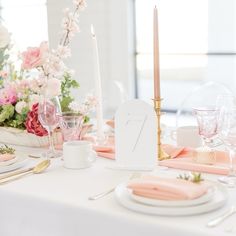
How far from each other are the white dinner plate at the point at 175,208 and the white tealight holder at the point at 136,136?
0.95ft

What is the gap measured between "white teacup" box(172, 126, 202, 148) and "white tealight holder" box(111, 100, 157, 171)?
0.26m

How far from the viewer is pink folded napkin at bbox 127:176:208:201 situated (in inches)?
42.8

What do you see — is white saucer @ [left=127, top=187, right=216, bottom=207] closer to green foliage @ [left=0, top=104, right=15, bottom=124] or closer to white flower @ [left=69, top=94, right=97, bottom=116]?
white flower @ [left=69, top=94, right=97, bottom=116]

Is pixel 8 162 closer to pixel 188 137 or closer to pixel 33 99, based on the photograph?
pixel 33 99

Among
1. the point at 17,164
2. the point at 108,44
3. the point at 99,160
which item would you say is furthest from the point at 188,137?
the point at 108,44

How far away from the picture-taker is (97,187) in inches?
51.6

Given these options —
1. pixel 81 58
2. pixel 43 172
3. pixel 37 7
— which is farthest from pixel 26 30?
pixel 43 172

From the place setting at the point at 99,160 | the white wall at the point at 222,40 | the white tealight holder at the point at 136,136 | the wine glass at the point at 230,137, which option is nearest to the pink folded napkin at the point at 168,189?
the place setting at the point at 99,160

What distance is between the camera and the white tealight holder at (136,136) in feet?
4.72

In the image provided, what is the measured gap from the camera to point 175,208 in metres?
1.07

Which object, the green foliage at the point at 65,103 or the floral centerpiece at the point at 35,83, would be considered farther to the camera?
the green foliage at the point at 65,103

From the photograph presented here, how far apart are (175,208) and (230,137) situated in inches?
13.1

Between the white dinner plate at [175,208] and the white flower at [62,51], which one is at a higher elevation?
the white flower at [62,51]

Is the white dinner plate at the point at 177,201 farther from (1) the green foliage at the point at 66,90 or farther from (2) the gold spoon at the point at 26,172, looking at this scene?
(1) the green foliage at the point at 66,90
